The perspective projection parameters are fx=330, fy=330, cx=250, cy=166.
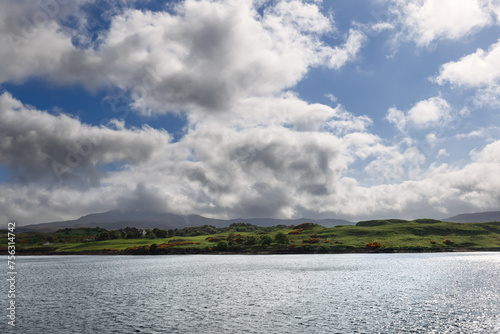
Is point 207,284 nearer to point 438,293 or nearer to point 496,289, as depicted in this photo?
point 438,293

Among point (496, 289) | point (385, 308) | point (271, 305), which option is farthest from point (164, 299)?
point (496, 289)

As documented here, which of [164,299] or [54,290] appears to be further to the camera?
[54,290]

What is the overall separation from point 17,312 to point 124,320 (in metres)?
19.7

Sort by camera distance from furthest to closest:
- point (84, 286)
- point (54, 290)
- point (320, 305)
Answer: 1. point (84, 286)
2. point (54, 290)
3. point (320, 305)

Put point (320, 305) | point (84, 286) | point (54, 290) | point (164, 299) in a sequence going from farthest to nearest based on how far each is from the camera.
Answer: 1. point (84, 286)
2. point (54, 290)
3. point (164, 299)
4. point (320, 305)

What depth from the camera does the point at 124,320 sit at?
1880 inches

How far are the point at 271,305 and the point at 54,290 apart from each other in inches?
2159

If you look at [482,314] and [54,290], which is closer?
[482,314]

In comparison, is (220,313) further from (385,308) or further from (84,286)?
(84,286)

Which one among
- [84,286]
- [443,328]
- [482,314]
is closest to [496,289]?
[482,314]

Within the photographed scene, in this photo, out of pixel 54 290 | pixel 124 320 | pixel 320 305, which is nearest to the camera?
pixel 124 320

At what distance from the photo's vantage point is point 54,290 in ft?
258

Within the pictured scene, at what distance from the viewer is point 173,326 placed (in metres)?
43.8

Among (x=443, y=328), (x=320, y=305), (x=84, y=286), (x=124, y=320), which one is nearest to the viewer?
(x=443, y=328)
